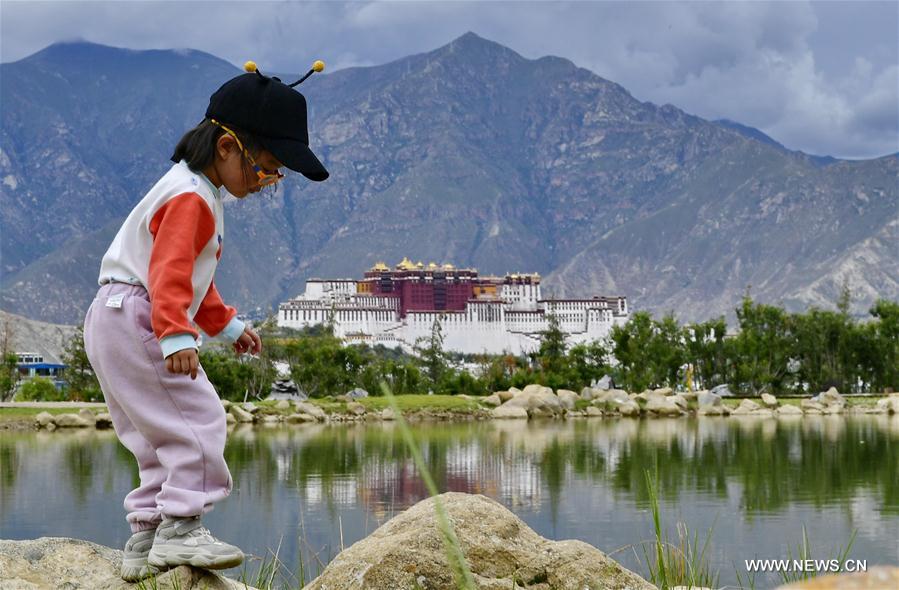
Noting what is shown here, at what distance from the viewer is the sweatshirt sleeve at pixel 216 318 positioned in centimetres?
312

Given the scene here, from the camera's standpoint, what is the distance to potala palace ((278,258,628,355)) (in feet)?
310

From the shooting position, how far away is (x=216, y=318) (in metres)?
3.13

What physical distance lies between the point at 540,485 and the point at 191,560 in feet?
38.5

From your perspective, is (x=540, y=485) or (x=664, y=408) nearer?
(x=540, y=485)

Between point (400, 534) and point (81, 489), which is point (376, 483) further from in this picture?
point (400, 534)

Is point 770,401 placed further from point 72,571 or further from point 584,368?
point 72,571

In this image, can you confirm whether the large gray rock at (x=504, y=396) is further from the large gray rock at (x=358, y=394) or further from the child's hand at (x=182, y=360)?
the child's hand at (x=182, y=360)

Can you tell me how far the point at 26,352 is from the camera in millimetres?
69562

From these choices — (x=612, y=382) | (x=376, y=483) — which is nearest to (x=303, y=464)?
(x=376, y=483)

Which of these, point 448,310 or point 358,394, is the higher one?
point 448,310

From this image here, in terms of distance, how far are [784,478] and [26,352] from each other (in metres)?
62.7

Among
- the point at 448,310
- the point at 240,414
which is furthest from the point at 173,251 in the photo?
the point at 448,310

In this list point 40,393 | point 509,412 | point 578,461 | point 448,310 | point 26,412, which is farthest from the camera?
point 448,310

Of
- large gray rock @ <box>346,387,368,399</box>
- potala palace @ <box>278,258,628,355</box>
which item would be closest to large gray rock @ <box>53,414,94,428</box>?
large gray rock @ <box>346,387,368,399</box>
